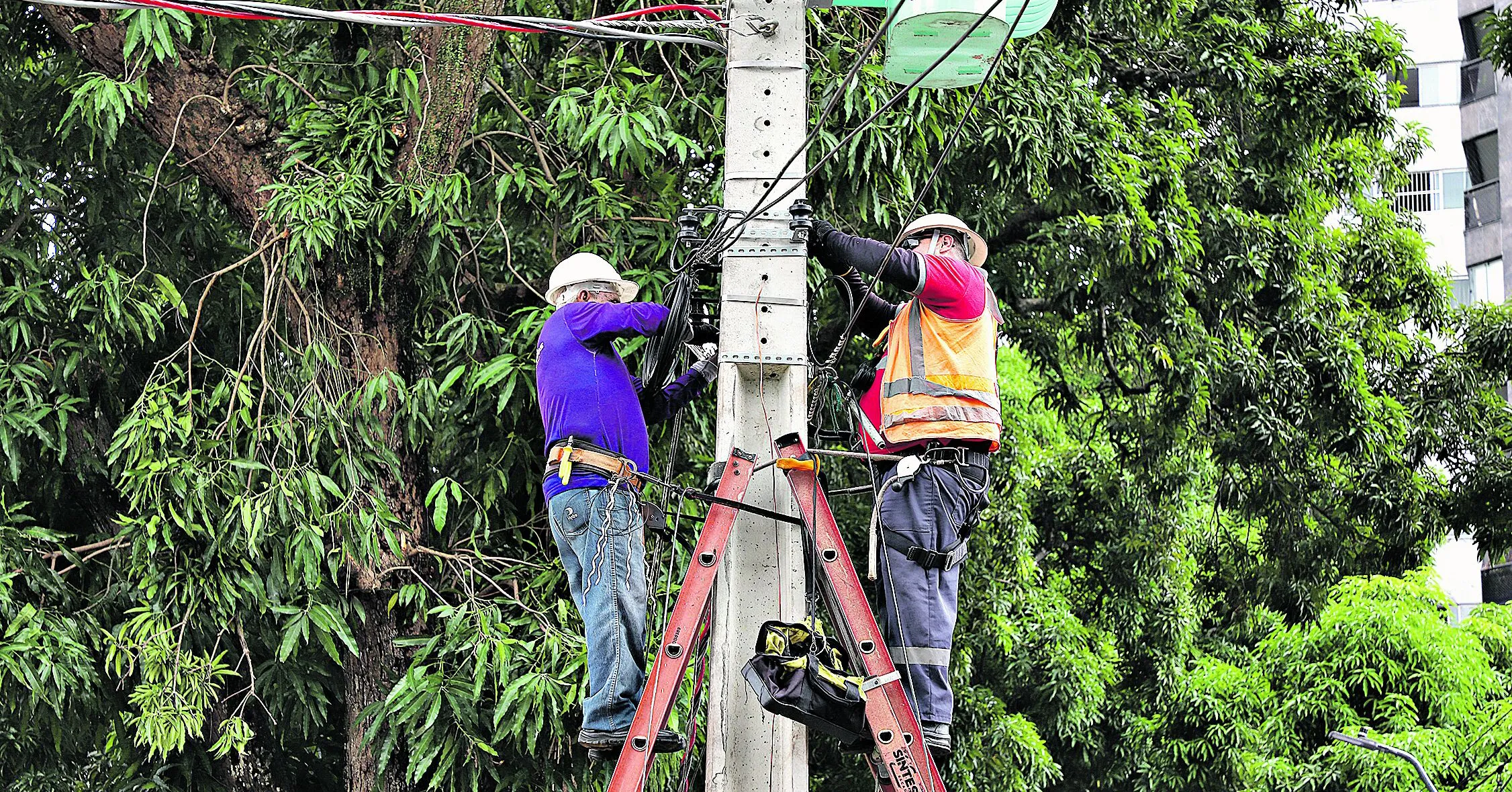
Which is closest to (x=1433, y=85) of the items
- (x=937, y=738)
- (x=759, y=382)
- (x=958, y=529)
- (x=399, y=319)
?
(x=399, y=319)

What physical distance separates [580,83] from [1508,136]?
28652mm

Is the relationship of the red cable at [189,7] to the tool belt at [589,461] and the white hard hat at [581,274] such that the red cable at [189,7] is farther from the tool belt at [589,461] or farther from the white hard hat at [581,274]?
the tool belt at [589,461]

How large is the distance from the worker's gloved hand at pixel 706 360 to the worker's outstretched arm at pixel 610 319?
16 cm

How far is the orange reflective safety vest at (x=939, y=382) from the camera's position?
5809 mm

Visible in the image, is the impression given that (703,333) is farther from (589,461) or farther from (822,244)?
(822,244)

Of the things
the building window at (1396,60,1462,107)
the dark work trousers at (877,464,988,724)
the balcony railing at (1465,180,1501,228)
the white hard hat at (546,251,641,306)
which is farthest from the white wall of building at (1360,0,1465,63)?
the dark work trousers at (877,464,988,724)

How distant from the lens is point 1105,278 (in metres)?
11.6

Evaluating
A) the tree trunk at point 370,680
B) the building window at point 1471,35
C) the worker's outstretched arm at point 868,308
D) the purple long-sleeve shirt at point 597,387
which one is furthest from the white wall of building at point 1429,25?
the purple long-sleeve shirt at point 597,387

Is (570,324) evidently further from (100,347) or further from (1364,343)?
(1364,343)

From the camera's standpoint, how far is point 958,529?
5777 mm

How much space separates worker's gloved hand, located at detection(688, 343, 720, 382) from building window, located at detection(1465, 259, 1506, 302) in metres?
31.5

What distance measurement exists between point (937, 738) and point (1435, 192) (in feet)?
115

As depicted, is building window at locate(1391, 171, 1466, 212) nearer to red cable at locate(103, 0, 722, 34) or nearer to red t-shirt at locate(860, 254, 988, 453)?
red cable at locate(103, 0, 722, 34)

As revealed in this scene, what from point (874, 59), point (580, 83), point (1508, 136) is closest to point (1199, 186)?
point (874, 59)
